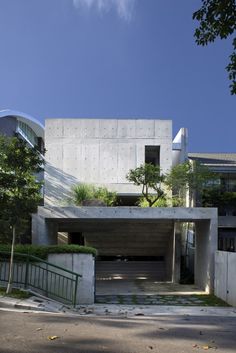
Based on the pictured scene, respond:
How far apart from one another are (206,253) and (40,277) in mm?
8300

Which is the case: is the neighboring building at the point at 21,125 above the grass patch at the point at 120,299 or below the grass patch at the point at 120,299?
above

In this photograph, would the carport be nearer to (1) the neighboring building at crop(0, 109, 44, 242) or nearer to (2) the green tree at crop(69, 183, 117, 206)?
(2) the green tree at crop(69, 183, 117, 206)

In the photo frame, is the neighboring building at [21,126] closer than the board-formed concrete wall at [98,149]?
No

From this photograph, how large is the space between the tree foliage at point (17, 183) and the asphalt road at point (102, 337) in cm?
475

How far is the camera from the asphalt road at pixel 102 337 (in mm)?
6434

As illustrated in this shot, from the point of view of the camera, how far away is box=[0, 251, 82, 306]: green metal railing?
577 inches

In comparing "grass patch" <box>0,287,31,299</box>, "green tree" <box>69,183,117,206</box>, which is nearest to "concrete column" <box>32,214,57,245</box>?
"green tree" <box>69,183,117,206</box>

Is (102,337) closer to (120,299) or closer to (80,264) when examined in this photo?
(80,264)

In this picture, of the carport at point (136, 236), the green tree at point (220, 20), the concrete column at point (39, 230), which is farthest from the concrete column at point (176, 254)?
the green tree at point (220, 20)

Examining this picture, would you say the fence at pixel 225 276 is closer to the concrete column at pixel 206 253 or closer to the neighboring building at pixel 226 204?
the concrete column at pixel 206 253

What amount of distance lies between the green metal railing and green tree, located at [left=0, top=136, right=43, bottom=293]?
4.01 ft

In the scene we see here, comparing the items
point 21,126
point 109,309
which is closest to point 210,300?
point 109,309

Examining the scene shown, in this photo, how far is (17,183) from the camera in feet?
45.3

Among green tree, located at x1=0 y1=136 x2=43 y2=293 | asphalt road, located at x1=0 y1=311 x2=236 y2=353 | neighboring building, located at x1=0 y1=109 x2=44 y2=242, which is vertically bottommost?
asphalt road, located at x1=0 y1=311 x2=236 y2=353
